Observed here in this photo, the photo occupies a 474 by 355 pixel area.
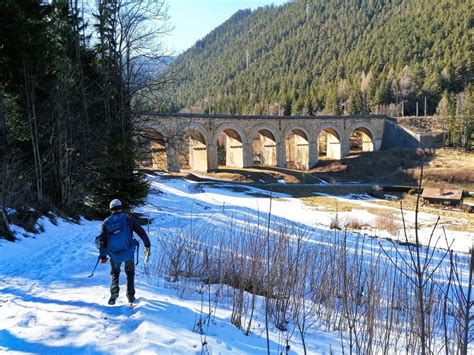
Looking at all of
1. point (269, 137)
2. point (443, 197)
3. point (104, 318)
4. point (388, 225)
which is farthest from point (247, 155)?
point (104, 318)

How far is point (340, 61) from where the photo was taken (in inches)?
3969

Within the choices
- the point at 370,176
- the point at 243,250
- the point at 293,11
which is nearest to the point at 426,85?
the point at 370,176

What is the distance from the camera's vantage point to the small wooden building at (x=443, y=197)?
79.2 ft

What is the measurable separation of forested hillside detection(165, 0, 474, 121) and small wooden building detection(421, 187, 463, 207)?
62.7ft

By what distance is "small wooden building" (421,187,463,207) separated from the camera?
24.1m

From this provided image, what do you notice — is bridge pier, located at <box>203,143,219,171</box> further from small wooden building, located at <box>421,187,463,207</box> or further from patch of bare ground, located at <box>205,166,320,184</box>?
small wooden building, located at <box>421,187,463,207</box>

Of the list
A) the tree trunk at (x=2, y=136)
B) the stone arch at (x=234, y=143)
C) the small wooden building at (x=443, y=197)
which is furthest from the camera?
the stone arch at (x=234, y=143)

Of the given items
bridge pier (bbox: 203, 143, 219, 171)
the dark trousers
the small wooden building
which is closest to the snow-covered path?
the dark trousers

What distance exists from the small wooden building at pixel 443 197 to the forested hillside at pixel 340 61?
1910 cm

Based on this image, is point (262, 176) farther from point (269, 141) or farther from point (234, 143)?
point (269, 141)

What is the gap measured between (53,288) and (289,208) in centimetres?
1674

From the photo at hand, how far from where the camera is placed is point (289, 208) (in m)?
20.6

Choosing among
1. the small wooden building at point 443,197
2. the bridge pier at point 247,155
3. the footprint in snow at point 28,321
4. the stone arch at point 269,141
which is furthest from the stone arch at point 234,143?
the footprint in snow at point 28,321

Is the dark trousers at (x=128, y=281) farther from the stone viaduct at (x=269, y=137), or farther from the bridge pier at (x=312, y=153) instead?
the bridge pier at (x=312, y=153)
